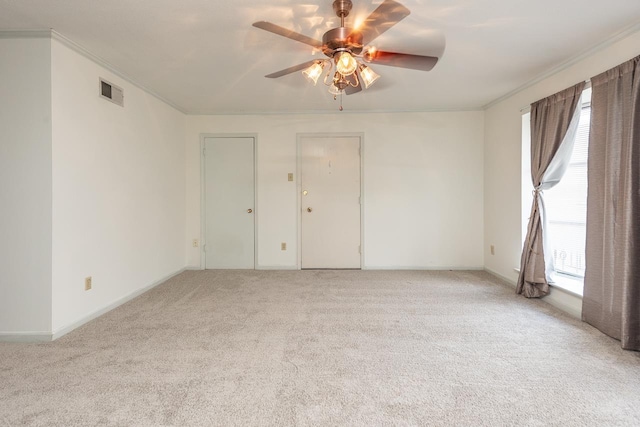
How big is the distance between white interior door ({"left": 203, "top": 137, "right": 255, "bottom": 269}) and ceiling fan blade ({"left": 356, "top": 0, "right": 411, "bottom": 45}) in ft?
9.87

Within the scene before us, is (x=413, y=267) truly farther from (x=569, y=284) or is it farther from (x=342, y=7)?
(x=342, y=7)

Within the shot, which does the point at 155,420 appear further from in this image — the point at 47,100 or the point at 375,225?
the point at 375,225

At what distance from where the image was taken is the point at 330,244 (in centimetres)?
474

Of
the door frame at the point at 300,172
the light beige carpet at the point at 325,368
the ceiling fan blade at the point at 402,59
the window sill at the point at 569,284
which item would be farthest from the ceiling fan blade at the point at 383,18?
the window sill at the point at 569,284

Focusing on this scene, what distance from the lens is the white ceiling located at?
2094 mm

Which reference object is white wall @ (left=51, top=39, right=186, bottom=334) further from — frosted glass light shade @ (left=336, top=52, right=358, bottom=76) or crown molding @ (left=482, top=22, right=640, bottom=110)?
crown molding @ (left=482, top=22, right=640, bottom=110)

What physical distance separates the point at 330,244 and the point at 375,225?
0.71 meters

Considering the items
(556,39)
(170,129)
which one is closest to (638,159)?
(556,39)

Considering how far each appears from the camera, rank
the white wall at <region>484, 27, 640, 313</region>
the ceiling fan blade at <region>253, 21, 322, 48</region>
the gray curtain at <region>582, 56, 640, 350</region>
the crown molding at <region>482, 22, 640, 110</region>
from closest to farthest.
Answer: the ceiling fan blade at <region>253, 21, 322, 48</region>
the gray curtain at <region>582, 56, 640, 350</region>
the crown molding at <region>482, 22, 640, 110</region>
the white wall at <region>484, 27, 640, 313</region>

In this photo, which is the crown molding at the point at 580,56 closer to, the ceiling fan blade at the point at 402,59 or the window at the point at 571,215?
the window at the point at 571,215

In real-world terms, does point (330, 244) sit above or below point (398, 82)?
below

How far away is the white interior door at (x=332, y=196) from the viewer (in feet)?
15.4

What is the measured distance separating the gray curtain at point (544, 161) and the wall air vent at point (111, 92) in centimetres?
419

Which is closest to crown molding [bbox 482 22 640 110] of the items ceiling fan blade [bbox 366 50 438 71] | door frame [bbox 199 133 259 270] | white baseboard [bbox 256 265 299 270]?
ceiling fan blade [bbox 366 50 438 71]
